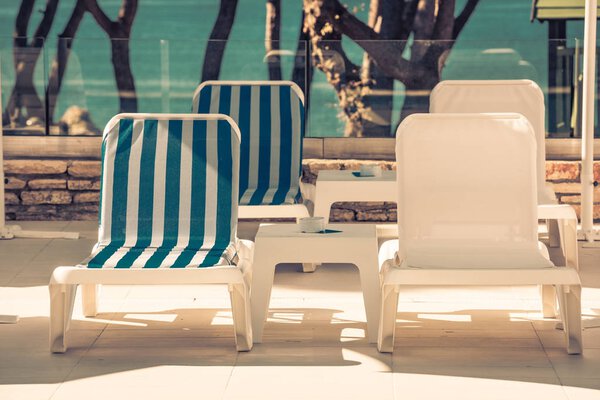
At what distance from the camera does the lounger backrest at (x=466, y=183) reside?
5.90m

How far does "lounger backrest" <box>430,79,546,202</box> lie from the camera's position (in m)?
7.87

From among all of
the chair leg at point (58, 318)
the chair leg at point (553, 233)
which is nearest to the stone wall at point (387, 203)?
the chair leg at point (553, 233)

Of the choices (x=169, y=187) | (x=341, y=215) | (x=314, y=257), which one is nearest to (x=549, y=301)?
(x=314, y=257)

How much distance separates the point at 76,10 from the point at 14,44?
3137mm

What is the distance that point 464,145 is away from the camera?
5.92 meters

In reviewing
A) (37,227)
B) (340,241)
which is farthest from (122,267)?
(37,227)

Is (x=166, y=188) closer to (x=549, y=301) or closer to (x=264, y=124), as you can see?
(x=549, y=301)

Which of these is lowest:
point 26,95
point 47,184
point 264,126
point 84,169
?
point 47,184

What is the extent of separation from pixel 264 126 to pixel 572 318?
3253mm

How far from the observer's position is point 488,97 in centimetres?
795

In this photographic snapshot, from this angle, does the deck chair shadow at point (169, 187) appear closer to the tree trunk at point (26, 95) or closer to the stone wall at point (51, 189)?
the stone wall at point (51, 189)

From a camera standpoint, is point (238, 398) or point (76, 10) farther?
point (76, 10)

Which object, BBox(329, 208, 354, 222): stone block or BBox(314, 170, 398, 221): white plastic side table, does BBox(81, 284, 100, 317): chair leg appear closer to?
BBox(314, 170, 398, 221): white plastic side table

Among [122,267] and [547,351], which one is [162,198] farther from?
[547,351]
